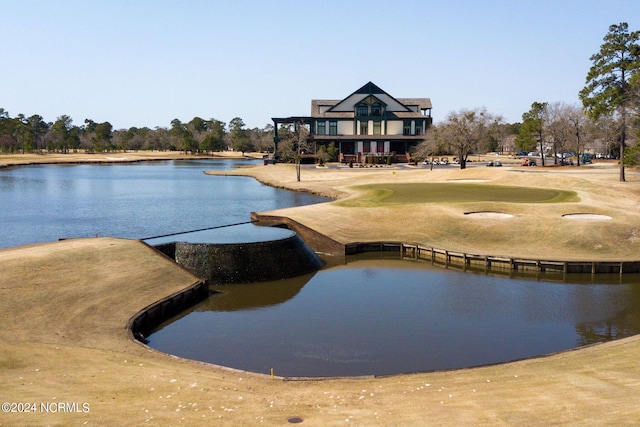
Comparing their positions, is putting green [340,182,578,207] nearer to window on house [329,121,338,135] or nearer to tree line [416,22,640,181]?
tree line [416,22,640,181]

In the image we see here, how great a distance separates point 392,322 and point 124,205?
4797cm

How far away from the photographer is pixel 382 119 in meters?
126

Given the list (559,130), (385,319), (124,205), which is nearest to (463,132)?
(559,130)

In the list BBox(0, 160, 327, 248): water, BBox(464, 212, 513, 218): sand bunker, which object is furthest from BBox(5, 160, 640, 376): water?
BBox(464, 212, 513, 218): sand bunker

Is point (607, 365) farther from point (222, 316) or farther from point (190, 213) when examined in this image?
point (190, 213)

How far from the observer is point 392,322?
2681 centimetres

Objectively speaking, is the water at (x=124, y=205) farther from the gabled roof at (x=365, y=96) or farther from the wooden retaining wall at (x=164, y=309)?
the gabled roof at (x=365, y=96)

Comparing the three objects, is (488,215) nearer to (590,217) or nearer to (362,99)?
(590,217)

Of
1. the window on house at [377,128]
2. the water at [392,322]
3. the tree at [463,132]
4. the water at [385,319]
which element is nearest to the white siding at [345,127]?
the window on house at [377,128]

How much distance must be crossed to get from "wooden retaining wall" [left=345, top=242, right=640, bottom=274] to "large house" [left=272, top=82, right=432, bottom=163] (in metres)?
79.3

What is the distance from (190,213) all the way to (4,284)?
35437 millimetres

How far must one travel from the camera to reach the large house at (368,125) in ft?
406

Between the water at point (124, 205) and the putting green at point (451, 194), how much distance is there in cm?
1029

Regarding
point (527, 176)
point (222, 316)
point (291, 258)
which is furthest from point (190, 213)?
point (527, 176)
